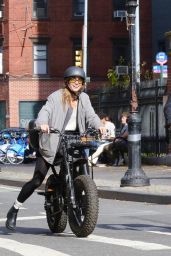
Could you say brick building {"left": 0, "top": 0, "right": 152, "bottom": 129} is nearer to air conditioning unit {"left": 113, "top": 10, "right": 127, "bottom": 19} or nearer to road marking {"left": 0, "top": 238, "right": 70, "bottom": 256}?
air conditioning unit {"left": 113, "top": 10, "right": 127, "bottom": 19}

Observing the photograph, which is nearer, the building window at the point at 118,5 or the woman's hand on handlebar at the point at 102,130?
the woman's hand on handlebar at the point at 102,130

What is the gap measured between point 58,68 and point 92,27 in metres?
3.26

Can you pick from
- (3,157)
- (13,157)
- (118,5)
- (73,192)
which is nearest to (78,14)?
(118,5)

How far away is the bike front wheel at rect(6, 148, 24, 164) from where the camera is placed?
3177cm

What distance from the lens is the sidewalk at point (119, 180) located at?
15.6m

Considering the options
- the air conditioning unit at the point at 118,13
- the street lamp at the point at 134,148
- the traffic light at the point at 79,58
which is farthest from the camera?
the air conditioning unit at the point at 118,13

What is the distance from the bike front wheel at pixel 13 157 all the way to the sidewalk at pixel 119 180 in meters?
5.63

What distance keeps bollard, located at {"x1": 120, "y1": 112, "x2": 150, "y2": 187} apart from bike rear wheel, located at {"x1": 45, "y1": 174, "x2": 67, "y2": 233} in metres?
6.82

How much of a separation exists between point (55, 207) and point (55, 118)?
1.05 metres

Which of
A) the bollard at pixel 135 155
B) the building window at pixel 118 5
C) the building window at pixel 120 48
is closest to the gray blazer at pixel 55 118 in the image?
the bollard at pixel 135 155

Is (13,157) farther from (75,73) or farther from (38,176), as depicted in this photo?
(75,73)

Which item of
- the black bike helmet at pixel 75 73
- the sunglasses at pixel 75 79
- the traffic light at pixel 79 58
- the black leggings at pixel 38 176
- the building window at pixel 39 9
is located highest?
the building window at pixel 39 9

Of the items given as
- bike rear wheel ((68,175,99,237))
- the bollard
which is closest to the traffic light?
the bollard

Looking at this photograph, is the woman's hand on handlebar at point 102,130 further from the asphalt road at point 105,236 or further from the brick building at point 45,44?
the brick building at point 45,44
